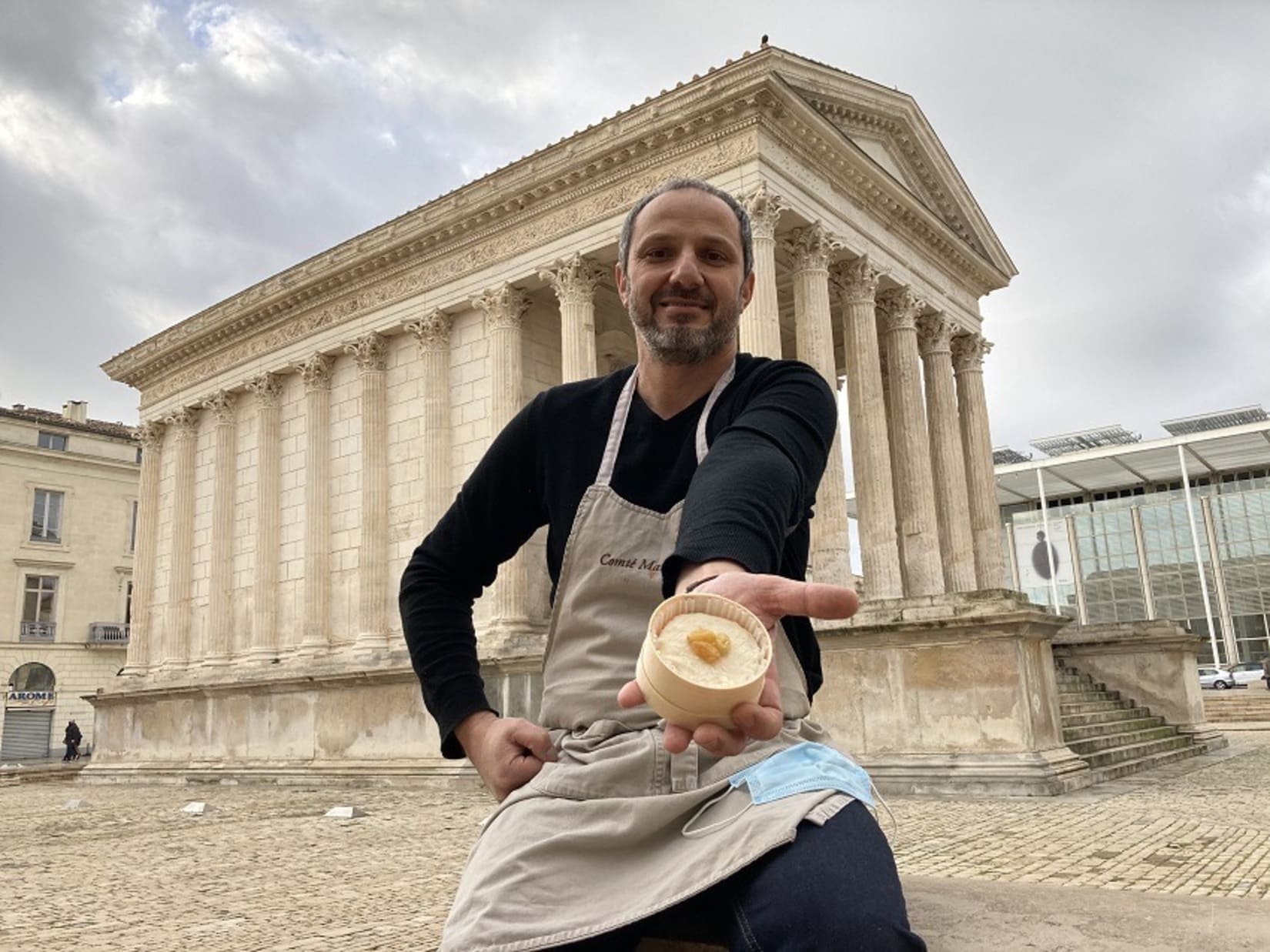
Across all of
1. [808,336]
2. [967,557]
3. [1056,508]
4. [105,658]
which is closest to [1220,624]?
[1056,508]

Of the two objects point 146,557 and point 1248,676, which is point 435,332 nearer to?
point 146,557

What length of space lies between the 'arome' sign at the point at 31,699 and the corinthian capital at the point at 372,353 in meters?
29.0

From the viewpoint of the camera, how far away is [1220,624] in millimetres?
58438

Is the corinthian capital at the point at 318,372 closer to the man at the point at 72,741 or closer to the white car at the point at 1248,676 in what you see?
the man at the point at 72,741

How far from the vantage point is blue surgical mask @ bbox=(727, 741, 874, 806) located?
1958mm

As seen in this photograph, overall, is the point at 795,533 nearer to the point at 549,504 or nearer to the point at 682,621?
→ the point at 549,504

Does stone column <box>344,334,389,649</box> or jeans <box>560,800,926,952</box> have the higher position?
stone column <box>344,334,389,649</box>

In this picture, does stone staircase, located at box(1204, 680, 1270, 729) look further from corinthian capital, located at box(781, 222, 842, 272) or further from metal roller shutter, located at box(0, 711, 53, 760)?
metal roller shutter, located at box(0, 711, 53, 760)

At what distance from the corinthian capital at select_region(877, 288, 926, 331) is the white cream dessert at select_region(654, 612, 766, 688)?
76.9 feet

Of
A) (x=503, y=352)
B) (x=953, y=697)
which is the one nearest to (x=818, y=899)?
(x=953, y=697)

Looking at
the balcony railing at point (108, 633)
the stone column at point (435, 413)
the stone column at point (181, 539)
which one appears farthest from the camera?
the balcony railing at point (108, 633)

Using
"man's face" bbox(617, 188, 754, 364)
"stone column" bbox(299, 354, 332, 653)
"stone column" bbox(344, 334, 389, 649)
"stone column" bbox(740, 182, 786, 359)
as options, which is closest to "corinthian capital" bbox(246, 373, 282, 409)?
"stone column" bbox(299, 354, 332, 653)

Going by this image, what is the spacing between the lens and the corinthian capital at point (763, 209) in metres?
18.5

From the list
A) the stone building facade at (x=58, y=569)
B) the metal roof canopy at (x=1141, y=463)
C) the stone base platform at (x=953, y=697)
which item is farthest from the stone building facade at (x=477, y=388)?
the metal roof canopy at (x=1141, y=463)
